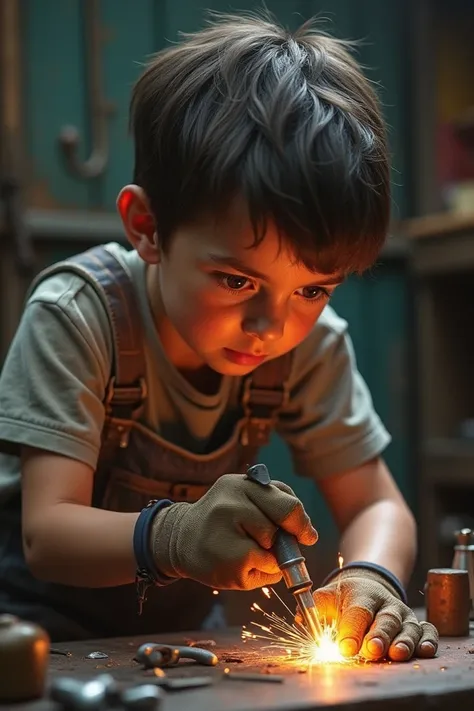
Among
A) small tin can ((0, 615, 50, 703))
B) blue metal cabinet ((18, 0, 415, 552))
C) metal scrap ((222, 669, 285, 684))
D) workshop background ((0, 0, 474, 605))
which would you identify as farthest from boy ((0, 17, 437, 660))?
blue metal cabinet ((18, 0, 415, 552))

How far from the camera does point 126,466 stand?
1.45 meters

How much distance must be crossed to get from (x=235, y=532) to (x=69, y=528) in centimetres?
24

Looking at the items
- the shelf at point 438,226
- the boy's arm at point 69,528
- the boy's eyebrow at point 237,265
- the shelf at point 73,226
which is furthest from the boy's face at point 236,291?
the shelf at point 438,226

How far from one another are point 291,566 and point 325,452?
0.46m

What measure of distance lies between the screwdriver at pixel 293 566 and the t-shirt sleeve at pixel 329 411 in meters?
0.42

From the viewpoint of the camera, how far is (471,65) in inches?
112

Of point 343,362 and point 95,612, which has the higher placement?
point 343,362

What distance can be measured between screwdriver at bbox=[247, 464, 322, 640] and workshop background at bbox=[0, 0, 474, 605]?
112cm

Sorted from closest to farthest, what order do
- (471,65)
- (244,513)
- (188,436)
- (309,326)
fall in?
1. (244,513)
2. (309,326)
3. (188,436)
4. (471,65)

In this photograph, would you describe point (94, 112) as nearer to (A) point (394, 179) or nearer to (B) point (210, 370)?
(A) point (394, 179)

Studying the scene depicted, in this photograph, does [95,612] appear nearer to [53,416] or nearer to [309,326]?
[53,416]

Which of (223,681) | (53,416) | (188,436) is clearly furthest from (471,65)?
(223,681)

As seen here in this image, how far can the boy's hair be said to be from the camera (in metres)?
1.15

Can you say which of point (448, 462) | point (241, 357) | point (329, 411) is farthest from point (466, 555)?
point (448, 462)
